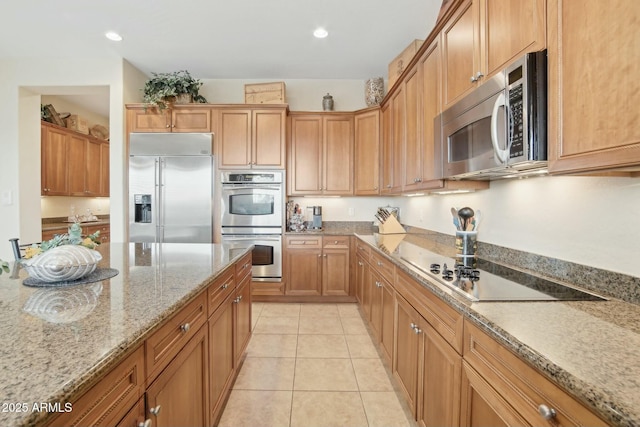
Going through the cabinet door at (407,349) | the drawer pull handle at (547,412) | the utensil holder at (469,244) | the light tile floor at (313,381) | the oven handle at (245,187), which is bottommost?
the light tile floor at (313,381)

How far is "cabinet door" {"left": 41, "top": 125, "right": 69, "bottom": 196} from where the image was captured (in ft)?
14.0

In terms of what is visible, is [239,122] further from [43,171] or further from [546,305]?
[546,305]

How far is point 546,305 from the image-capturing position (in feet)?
3.47

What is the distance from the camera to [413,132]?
8.60ft

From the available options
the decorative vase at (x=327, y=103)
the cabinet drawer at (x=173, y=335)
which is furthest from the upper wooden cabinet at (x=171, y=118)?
the cabinet drawer at (x=173, y=335)

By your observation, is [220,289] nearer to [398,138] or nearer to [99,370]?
[99,370]

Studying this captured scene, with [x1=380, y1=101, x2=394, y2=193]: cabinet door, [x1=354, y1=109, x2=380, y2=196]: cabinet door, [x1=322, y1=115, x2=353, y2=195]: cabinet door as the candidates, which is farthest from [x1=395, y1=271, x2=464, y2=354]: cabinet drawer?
[x1=322, y1=115, x2=353, y2=195]: cabinet door

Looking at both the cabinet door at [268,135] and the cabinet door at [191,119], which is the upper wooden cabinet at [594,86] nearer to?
the cabinet door at [268,135]

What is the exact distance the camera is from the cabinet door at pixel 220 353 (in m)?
1.49

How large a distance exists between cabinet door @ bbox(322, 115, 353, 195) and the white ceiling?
70 cm

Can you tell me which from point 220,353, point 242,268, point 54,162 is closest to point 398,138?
point 242,268

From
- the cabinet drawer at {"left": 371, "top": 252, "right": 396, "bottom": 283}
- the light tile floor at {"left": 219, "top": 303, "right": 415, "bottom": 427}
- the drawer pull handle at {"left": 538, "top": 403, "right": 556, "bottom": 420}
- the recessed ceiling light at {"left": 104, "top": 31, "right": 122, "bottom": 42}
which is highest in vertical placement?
the recessed ceiling light at {"left": 104, "top": 31, "right": 122, "bottom": 42}

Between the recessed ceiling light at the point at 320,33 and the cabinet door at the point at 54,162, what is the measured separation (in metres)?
4.10

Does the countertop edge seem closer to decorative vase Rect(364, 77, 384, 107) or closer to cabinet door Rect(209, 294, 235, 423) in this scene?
cabinet door Rect(209, 294, 235, 423)
